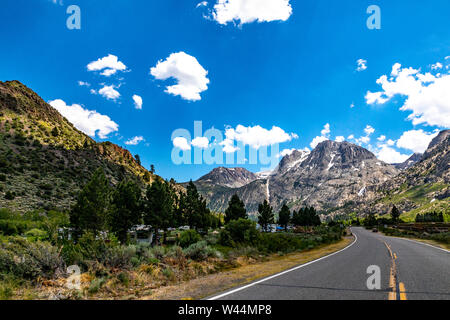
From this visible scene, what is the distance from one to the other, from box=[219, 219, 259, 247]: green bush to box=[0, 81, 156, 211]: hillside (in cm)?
4051

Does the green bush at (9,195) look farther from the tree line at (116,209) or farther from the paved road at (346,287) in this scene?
the paved road at (346,287)

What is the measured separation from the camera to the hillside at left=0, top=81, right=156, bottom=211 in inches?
1948

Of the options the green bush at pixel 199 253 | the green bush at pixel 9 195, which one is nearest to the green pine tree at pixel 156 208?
the green bush at pixel 199 253

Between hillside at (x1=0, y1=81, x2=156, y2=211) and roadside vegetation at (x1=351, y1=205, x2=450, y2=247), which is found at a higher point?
hillside at (x1=0, y1=81, x2=156, y2=211)

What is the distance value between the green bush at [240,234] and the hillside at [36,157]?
40.5 m

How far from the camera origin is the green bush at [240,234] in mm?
22812

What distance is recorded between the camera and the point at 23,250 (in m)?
8.75

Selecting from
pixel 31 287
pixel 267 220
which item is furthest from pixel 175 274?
pixel 267 220

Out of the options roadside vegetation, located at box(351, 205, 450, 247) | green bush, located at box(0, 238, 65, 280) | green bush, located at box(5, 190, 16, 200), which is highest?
green bush, located at box(5, 190, 16, 200)

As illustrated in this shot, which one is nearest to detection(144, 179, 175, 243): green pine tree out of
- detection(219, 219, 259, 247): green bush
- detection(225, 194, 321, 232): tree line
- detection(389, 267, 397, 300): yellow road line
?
detection(225, 194, 321, 232): tree line

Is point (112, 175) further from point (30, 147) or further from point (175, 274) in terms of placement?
point (175, 274)

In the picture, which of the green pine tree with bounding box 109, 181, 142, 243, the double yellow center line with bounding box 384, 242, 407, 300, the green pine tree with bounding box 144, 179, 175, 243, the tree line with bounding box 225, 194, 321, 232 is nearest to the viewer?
the double yellow center line with bounding box 384, 242, 407, 300

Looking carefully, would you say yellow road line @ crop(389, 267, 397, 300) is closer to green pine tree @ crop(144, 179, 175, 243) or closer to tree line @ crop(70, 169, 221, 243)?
tree line @ crop(70, 169, 221, 243)
